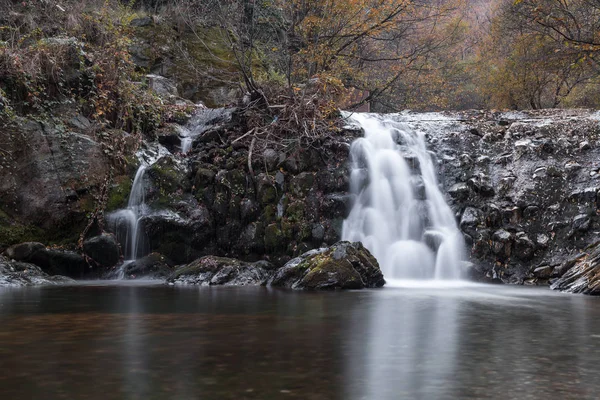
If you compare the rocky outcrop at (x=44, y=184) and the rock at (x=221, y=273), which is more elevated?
the rocky outcrop at (x=44, y=184)

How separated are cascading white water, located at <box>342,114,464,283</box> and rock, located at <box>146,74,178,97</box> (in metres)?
6.07

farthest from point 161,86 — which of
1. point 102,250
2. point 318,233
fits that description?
point 318,233

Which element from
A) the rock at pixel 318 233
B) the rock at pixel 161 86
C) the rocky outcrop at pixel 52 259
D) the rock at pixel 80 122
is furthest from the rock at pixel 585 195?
the rock at pixel 161 86

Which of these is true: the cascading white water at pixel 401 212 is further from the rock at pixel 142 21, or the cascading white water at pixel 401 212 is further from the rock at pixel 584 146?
the rock at pixel 142 21

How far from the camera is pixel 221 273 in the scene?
30.3ft

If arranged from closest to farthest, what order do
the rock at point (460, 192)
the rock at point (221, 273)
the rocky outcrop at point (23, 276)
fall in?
the rocky outcrop at point (23, 276) < the rock at point (221, 273) < the rock at point (460, 192)

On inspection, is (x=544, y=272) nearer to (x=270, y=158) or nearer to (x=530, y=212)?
(x=530, y=212)

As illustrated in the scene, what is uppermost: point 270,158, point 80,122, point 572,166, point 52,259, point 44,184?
point 80,122

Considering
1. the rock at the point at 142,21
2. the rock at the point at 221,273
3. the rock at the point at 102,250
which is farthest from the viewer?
the rock at the point at 142,21

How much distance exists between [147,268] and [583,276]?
7.44 m

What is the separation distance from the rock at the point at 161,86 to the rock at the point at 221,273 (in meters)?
6.99

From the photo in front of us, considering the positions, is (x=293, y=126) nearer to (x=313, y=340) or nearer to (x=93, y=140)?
(x=93, y=140)

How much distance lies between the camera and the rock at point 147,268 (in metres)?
10.1

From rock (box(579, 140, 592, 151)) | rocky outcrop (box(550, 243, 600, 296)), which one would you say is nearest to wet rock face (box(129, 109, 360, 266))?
rocky outcrop (box(550, 243, 600, 296))
